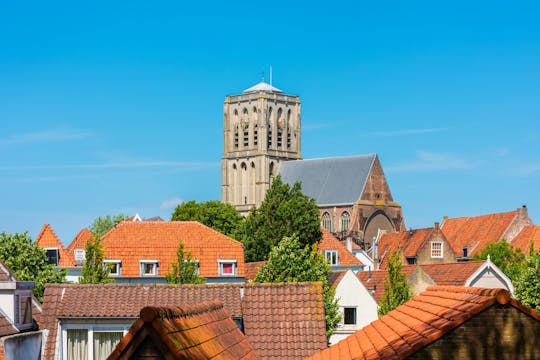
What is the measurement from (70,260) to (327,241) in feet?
94.1

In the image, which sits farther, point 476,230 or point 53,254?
point 476,230

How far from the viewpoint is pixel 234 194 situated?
189 meters

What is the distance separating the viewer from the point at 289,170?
18150 cm

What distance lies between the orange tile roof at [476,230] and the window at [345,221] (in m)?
38.6

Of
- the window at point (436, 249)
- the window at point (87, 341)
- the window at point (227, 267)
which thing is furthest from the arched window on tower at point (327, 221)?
the window at point (87, 341)

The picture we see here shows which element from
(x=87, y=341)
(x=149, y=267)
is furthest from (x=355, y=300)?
(x=87, y=341)

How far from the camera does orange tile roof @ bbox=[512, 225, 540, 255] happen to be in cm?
9775

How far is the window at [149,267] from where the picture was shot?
7400cm

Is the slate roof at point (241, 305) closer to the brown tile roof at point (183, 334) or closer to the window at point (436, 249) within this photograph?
the brown tile roof at point (183, 334)

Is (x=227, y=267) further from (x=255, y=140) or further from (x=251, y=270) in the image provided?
(x=255, y=140)

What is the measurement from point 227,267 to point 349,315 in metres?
19.0

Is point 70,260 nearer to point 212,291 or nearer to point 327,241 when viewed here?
point 327,241

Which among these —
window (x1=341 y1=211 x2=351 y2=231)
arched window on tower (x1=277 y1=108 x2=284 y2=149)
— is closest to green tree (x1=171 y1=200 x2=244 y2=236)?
Answer: window (x1=341 y1=211 x2=351 y2=231)

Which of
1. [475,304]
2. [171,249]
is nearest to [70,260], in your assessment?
[171,249]
